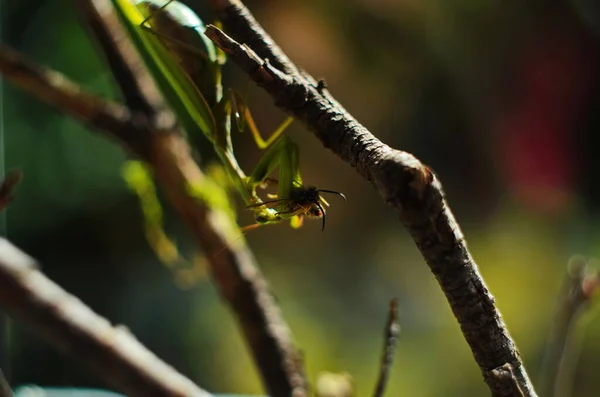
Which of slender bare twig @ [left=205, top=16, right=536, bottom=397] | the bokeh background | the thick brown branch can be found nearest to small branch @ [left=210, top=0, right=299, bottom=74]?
slender bare twig @ [left=205, top=16, right=536, bottom=397]

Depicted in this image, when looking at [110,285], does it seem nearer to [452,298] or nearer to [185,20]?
[185,20]

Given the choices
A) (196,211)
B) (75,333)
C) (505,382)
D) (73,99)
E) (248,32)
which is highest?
(73,99)

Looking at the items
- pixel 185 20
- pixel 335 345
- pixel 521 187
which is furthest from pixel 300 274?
pixel 185 20

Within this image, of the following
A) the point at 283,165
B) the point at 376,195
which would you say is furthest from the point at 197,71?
the point at 376,195

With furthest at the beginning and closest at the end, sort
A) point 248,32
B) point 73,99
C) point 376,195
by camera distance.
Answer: point 376,195 → point 73,99 → point 248,32

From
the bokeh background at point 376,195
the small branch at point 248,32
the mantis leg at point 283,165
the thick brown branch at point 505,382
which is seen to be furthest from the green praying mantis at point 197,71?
the bokeh background at point 376,195

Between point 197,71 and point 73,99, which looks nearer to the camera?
point 197,71

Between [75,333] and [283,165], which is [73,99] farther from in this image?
[283,165]
